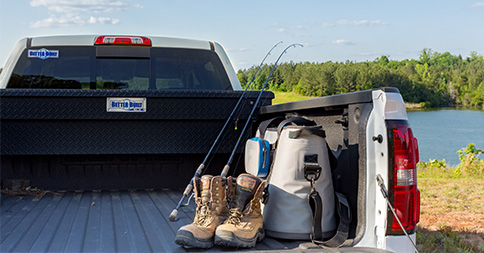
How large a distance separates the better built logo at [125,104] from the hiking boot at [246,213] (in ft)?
4.73

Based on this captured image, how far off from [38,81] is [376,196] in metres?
3.35

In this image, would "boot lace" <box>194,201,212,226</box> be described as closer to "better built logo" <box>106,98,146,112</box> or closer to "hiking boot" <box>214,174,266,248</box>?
"hiking boot" <box>214,174,266,248</box>

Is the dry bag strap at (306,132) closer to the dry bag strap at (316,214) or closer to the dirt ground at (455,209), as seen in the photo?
the dry bag strap at (316,214)

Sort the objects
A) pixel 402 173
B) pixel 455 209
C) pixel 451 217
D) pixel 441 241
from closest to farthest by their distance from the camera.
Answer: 1. pixel 402 173
2. pixel 441 241
3. pixel 451 217
4. pixel 455 209

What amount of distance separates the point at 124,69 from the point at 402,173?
3.13 meters

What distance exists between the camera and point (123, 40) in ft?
14.7

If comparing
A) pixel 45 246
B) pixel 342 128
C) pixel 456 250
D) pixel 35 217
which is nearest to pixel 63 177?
pixel 35 217

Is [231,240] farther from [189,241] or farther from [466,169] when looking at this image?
[466,169]

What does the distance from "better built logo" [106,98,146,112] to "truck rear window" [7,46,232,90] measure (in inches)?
34.5

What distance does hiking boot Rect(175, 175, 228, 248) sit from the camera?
2404 millimetres

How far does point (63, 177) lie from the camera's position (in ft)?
12.9

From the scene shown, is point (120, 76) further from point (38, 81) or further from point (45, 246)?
point (45, 246)

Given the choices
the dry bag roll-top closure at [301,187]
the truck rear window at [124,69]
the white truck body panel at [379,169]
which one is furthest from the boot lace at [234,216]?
the truck rear window at [124,69]

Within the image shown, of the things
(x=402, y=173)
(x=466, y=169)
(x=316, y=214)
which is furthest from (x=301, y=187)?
(x=466, y=169)
